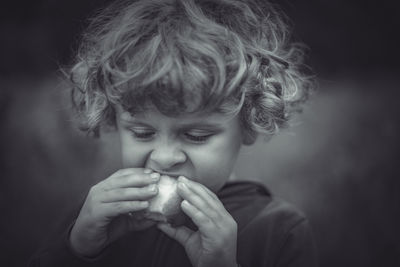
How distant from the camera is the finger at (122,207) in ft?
3.06

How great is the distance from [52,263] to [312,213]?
1.28 m

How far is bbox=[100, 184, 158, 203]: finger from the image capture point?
0.93 meters

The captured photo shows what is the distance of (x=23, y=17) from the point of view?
167 centimetres

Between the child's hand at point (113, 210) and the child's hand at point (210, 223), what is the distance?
0.29 feet

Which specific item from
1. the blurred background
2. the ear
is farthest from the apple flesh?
the blurred background

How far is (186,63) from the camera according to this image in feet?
2.91

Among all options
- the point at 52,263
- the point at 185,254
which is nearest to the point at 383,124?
the point at 185,254

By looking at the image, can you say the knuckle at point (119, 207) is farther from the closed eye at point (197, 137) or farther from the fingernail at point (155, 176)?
the closed eye at point (197, 137)

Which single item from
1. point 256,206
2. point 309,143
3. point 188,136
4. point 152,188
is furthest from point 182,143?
point 309,143

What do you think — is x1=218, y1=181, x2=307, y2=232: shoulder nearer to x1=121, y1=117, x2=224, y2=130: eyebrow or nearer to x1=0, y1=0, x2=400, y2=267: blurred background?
x1=121, y1=117, x2=224, y2=130: eyebrow

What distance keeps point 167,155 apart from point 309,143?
4.04 feet

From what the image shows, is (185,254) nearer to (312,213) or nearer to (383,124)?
(312,213)

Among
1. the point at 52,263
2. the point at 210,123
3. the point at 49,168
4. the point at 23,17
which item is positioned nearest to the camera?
the point at 210,123

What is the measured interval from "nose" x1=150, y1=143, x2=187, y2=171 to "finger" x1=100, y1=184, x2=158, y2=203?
6cm
